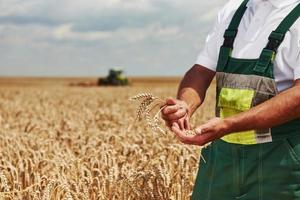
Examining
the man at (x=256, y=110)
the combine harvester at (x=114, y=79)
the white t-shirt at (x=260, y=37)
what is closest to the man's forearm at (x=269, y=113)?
the man at (x=256, y=110)

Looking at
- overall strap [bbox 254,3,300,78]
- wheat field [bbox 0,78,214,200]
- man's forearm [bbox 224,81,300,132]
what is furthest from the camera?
wheat field [bbox 0,78,214,200]

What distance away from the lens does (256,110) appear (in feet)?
10.0

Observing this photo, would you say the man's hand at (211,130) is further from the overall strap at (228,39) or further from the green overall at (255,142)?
the overall strap at (228,39)

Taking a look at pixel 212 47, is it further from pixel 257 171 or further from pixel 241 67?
pixel 257 171

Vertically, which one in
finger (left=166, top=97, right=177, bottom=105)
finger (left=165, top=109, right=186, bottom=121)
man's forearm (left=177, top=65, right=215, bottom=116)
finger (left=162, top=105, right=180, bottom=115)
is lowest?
finger (left=165, top=109, right=186, bottom=121)

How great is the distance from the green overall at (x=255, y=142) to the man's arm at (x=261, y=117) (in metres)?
0.14

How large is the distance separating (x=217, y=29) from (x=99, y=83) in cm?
5456

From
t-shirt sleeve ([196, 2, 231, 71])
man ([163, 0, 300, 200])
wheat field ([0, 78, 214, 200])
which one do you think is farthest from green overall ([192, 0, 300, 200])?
wheat field ([0, 78, 214, 200])

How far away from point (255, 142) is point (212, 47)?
1.97ft

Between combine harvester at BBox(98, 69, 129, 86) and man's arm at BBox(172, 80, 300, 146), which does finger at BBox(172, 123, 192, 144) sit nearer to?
man's arm at BBox(172, 80, 300, 146)

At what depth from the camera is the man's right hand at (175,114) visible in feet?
10.5

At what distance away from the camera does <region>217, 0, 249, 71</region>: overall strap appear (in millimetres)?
→ 3355

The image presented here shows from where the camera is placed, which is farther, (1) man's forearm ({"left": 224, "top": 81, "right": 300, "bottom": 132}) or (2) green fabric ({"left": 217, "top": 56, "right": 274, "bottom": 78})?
(2) green fabric ({"left": 217, "top": 56, "right": 274, "bottom": 78})

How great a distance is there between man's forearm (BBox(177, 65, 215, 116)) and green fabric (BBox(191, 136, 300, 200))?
0.28 m
